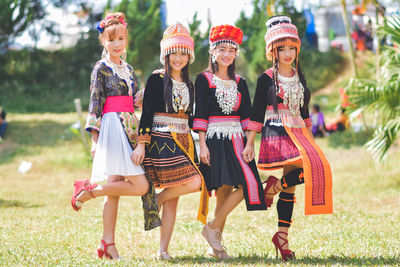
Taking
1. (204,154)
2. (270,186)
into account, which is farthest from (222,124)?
(270,186)

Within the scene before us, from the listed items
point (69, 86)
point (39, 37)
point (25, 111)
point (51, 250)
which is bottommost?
point (51, 250)

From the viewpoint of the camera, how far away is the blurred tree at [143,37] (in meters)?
22.5

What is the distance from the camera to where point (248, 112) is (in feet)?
14.7

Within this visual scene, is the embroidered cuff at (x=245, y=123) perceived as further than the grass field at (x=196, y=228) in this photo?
Yes

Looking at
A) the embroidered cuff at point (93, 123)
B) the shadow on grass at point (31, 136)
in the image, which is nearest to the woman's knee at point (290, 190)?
the embroidered cuff at point (93, 123)

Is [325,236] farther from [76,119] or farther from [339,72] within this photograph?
[339,72]

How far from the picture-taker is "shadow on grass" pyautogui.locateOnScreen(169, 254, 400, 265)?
13.2ft

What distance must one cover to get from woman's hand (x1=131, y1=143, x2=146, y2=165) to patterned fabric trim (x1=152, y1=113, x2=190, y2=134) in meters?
0.20

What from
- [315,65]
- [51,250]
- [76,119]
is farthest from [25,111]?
[51,250]

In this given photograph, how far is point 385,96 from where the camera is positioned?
8172mm

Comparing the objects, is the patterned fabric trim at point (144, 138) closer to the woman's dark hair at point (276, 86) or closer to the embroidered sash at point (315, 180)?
the woman's dark hair at point (276, 86)

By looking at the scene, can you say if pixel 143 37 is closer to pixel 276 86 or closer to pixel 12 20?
pixel 12 20

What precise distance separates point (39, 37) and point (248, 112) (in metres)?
23.6

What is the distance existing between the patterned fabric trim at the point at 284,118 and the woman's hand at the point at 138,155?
3.46 feet
